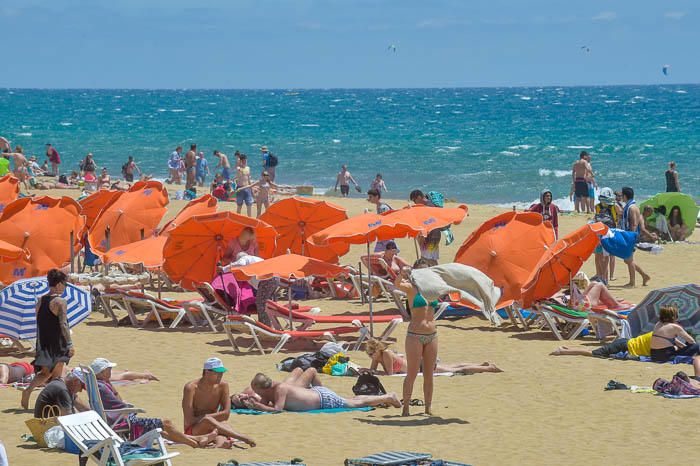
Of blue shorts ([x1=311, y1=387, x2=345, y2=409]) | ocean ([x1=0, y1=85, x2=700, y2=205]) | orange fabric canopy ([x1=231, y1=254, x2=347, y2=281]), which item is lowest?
blue shorts ([x1=311, y1=387, x2=345, y2=409])

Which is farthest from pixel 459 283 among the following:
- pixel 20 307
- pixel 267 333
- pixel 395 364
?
pixel 20 307

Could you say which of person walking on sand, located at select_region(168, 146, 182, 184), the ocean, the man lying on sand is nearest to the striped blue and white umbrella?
the man lying on sand

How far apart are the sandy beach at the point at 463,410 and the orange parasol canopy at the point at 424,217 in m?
1.25

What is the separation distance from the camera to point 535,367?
1220 cm

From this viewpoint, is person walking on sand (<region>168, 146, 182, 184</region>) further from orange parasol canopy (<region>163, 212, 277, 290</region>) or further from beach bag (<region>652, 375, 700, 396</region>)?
beach bag (<region>652, 375, 700, 396</region>)

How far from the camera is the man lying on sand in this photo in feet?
33.7

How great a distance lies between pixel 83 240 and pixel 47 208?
36.1 inches

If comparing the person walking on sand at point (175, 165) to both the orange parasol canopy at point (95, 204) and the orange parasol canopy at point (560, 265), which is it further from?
the orange parasol canopy at point (560, 265)

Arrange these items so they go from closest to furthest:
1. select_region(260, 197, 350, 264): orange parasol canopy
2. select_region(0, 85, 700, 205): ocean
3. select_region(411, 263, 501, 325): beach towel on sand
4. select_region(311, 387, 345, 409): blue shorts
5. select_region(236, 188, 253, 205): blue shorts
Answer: select_region(411, 263, 501, 325): beach towel on sand < select_region(311, 387, 345, 409): blue shorts < select_region(260, 197, 350, 264): orange parasol canopy < select_region(236, 188, 253, 205): blue shorts < select_region(0, 85, 700, 205): ocean

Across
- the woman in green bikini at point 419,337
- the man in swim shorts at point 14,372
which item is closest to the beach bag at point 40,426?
the man in swim shorts at point 14,372

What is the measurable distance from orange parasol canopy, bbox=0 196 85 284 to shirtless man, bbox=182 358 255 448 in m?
6.16

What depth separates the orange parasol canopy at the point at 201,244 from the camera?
47.5ft

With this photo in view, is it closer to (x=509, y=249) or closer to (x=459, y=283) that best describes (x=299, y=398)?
(x=459, y=283)

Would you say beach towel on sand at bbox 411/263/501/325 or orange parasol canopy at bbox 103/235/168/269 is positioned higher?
beach towel on sand at bbox 411/263/501/325
